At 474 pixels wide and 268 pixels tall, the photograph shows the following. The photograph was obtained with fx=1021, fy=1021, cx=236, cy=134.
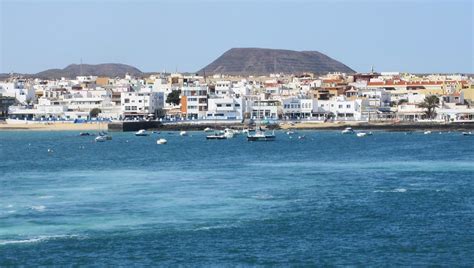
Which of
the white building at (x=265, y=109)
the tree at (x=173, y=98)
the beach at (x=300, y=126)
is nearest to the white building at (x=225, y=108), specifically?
the white building at (x=265, y=109)

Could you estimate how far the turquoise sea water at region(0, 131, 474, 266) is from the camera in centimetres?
2367

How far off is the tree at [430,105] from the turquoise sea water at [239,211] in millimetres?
52961

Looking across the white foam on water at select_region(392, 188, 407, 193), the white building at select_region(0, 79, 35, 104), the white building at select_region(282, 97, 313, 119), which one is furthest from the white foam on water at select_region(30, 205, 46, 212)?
the white building at select_region(0, 79, 35, 104)

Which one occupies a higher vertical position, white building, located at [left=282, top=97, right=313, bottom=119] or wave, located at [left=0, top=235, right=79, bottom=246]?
white building, located at [left=282, top=97, right=313, bottom=119]

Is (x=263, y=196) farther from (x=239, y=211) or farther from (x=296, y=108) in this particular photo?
(x=296, y=108)

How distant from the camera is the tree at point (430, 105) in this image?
4262 inches

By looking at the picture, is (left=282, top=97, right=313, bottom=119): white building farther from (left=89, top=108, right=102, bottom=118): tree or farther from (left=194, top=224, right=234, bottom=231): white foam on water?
(left=194, top=224, right=234, bottom=231): white foam on water

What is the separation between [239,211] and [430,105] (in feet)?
264

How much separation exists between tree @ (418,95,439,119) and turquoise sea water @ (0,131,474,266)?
52961 millimetres

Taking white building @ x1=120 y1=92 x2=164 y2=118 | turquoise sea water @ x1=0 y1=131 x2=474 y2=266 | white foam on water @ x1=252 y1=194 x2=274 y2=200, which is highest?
white building @ x1=120 y1=92 x2=164 y2=118

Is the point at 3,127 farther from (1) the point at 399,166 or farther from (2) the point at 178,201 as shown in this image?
(2) the point at 178,201

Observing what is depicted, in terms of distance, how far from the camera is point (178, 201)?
1303 inches

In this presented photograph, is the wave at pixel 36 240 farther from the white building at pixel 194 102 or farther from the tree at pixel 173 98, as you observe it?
the tree at pixel 173 98

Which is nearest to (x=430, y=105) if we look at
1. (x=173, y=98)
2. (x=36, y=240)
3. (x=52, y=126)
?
(x=173, y=98)
